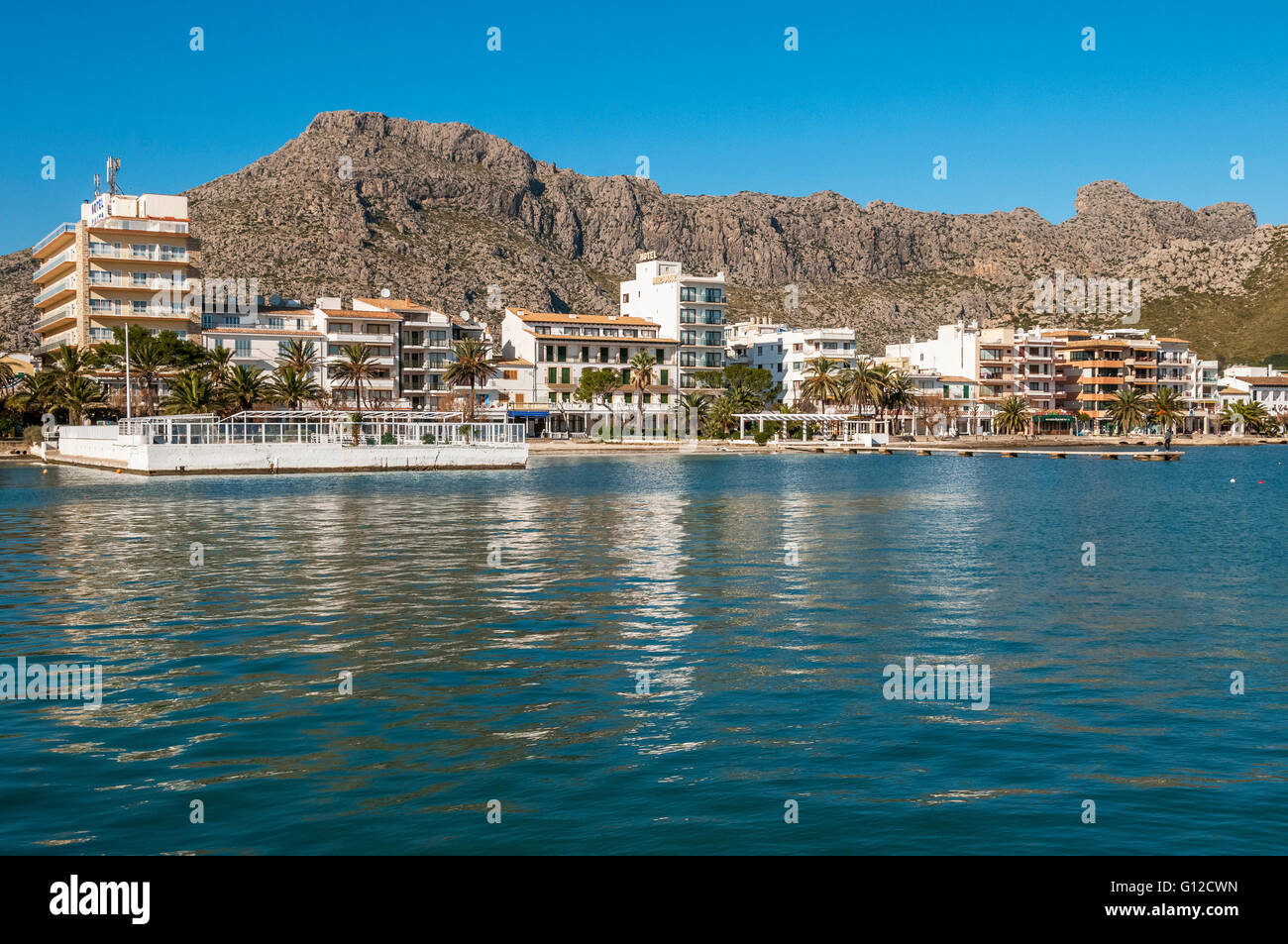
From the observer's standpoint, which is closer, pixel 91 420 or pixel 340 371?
pixel 91 420

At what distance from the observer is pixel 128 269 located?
11400 centimetres

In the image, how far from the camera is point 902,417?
6339 inches

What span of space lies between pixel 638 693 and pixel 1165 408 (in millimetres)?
166687

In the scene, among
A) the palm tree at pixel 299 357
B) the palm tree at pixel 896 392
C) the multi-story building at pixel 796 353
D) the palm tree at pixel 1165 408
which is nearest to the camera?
the palm tree at pixel 299 357

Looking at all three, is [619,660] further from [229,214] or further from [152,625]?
[229,214]

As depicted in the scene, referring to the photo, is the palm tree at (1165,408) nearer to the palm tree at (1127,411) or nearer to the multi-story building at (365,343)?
the palm tree at (1127,411)

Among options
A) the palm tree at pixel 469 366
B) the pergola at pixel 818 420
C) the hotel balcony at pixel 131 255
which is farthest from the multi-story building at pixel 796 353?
the hotel balcony at pixel 131 255

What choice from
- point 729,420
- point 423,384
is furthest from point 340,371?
point 729,420

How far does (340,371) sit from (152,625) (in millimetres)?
96538

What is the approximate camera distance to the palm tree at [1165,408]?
16575 centimetres

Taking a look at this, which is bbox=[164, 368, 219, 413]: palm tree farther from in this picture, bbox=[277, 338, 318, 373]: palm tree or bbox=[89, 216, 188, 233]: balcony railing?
bbox=[89, 216, 188, 233]: balcony railing

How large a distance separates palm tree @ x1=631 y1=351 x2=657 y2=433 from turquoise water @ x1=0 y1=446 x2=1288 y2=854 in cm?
9476

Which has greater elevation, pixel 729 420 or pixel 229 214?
pixel 229 214

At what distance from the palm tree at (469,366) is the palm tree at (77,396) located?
3462cm
